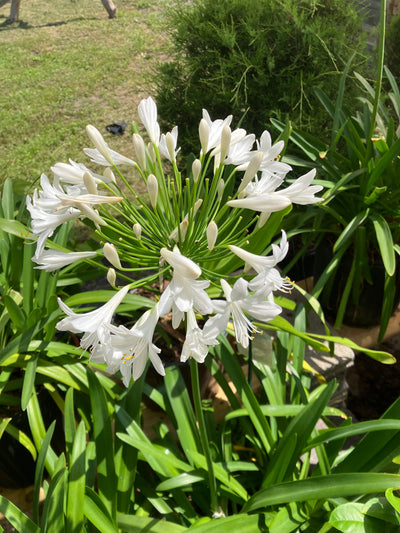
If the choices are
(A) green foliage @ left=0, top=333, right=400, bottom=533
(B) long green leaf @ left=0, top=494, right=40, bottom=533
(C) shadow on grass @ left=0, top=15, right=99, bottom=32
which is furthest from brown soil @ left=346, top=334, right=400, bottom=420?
(C) shadow on grass @ left=0, top=15, right=99, bottom=32

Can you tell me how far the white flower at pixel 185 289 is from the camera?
2.70 feet

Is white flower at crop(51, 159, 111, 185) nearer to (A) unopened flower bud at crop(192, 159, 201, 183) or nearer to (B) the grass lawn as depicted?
(A) unopened flower bud at crop(192, 159, 201, 183)

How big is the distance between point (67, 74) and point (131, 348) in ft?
18.4

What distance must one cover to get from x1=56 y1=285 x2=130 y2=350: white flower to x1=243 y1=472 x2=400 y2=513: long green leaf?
66 cm

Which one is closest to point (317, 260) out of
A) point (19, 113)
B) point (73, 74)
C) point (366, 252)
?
point (366, 252)

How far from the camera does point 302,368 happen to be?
177 centimetres

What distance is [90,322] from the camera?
0.90 meters

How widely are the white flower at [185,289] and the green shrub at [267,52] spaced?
159 centimetres

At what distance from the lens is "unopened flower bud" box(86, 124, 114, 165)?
100 centimetres

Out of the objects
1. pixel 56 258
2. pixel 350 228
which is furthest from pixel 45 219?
pixel 350 228

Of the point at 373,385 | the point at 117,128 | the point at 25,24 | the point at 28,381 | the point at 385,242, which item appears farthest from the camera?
the point at 25,24

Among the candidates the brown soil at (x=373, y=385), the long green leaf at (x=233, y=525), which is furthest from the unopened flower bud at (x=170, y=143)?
the brown soil at (x=373, y=385)

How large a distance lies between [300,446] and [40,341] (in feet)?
2.91

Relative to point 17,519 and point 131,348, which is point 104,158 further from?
point 17,519
